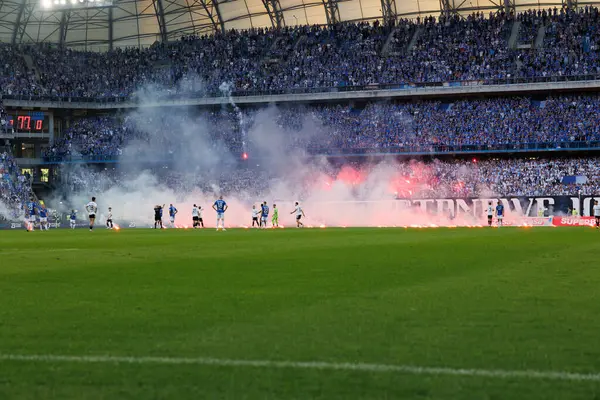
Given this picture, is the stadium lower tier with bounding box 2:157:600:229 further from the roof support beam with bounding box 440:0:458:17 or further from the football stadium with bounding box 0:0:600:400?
the roof support beam with bounding box 440:0:458:17

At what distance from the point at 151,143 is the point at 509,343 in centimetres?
5948

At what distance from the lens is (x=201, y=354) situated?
6.48 meters

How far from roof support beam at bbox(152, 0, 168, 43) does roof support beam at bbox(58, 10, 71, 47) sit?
7300mm

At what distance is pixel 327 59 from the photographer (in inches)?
2630

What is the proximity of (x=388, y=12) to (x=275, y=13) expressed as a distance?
9.32 m

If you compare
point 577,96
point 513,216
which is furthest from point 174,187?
point 577,96

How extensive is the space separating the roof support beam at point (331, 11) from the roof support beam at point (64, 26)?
21383 millimetres

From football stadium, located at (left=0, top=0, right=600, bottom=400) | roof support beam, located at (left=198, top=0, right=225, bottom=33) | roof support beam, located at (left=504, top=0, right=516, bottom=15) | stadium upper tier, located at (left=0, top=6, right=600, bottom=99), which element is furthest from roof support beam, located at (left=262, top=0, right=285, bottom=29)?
roof support beam, located at (left=504, top=0, right=516, bottom=15)

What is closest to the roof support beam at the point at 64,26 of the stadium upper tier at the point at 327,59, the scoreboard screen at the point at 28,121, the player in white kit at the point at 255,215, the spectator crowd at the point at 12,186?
the stadium upper tier at the point at 327,59

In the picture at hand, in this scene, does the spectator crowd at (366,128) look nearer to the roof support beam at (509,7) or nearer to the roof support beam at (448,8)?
the roof support beam at (509,7)

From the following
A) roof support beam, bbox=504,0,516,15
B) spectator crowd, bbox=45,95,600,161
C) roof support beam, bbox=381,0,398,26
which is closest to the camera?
spectator crowd, bbox=45,95,600,161

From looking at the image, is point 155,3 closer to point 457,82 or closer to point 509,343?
point 457,82

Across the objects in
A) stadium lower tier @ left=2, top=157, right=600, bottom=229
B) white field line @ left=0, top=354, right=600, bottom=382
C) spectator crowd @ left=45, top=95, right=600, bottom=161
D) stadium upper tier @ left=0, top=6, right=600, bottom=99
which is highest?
stadium upper tier @ left=0, top=6, right=600, bottom=99

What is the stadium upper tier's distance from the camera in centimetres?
6175
